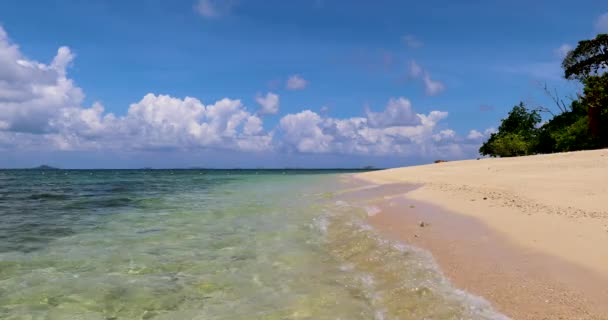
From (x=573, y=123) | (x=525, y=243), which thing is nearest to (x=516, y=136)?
(x=573, y=123)

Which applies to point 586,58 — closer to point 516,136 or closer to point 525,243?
point 516,136

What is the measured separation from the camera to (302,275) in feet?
25.3

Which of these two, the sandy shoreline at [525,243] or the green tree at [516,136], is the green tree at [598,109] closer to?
the green tree at [516,136]

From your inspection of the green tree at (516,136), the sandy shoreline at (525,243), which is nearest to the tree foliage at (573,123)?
the green tree at (516,136)

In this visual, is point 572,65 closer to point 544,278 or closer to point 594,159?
point 594,159

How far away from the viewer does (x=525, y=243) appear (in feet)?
27.8

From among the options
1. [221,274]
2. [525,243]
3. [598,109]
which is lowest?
[221,274]

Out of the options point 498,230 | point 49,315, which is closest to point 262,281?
point 49,315

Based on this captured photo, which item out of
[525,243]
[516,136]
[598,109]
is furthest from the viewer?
[516,136]

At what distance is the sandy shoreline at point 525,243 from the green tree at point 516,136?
142 ft

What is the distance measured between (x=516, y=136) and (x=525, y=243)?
185 feet

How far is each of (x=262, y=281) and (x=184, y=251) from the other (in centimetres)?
338

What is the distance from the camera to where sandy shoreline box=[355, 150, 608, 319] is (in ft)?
17.9

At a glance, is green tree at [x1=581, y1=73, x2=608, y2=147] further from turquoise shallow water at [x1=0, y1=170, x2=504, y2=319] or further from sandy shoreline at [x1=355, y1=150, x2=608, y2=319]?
turquoise shallow water at [x1=0, y1=170, x2=504, y2=319]
